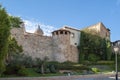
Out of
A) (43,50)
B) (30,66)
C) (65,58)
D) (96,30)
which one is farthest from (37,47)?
(96,30)

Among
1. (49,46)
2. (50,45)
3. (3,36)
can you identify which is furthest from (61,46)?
(3,36)

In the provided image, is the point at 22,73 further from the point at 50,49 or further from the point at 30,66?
the point at 50,49

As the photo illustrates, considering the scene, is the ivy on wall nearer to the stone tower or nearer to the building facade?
the building facade

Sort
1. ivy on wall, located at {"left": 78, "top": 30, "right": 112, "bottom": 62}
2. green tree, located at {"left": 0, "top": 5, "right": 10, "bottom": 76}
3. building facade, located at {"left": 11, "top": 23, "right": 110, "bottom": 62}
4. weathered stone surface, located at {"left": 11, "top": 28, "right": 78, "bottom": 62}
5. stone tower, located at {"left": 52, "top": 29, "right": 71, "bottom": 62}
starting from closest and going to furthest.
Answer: green tree, located at {"left": 0, "top": 5, "right": 10, "bottom": 76} < building facade, located at {"left": 11, "top": 23, "right": 110, "bottom": 62} < weathered stone surface, located at {"left": 11, "top": 28, "right": 78, "bottom": 62} < stone tower, located at {"left": 52, "top": 29, "right": 71, "bottom": 62} < ivy on wall, located at {"left": 78, "top": 30, "right": 112, "bottom": 62}

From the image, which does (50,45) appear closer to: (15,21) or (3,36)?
(15,21)

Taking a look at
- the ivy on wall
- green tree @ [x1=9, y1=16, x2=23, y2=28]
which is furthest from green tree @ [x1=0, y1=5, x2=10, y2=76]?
the ivy on wall

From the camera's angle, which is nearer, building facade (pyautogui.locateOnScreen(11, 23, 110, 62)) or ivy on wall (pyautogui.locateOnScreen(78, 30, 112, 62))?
building facade (pyautogui.locateOnScreen(11, 23, 110, 62))

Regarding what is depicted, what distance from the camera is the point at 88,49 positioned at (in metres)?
55.9

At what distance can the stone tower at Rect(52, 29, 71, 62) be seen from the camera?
51.1 m

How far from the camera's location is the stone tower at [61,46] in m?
51.1

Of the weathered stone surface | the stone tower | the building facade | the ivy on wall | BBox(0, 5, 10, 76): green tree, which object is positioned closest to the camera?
BBox(0, 5, 10, 76): green tree

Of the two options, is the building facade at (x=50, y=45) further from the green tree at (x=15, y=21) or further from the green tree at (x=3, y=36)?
the green tree at (x=3, y=36)

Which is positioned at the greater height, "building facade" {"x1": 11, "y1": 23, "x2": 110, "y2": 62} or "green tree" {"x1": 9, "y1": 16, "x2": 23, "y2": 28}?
"green tree" {"x1": 9, "y1": 16, "x2": 23, "y2": 28}

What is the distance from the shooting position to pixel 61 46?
51719mm
